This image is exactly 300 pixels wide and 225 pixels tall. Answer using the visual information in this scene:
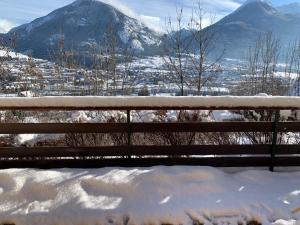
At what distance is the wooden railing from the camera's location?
4.50m

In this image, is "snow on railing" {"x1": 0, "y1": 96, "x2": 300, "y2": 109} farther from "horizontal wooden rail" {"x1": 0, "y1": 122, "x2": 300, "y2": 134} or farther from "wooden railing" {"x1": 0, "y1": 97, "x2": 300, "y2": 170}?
"horizontal wooden rail" {"x1": 0, "y1": 122, "x2": 300, "y2": 134}

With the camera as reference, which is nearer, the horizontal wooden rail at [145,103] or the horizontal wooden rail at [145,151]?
the horizontal wooden rail at [145,103]

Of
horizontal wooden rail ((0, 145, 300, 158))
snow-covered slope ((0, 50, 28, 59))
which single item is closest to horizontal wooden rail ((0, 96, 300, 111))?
horizontal wooden rail ((0, 145, 300, 158))

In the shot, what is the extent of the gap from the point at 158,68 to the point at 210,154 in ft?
29.1

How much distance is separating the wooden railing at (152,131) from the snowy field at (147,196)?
0.22 m

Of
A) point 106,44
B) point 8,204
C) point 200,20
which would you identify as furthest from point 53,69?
point 8,204

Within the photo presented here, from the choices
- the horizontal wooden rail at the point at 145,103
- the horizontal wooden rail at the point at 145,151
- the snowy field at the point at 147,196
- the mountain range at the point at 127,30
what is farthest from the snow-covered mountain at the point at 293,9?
the snowy field at the point at 147,196

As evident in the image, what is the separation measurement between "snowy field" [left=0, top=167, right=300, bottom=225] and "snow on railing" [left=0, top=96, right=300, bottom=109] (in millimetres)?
670

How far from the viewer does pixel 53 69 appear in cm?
1223

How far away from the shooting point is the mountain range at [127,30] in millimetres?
13500

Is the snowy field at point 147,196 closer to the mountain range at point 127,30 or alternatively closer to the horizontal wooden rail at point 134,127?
the horizontal wooden rail at point 134,127

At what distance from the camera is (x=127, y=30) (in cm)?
1506

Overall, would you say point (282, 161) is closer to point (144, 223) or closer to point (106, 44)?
point (144, 223)

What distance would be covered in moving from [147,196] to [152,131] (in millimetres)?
836
